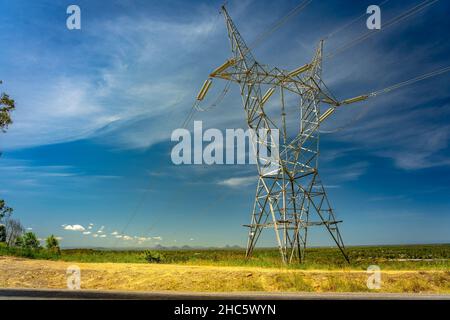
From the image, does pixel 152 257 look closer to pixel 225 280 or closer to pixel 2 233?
pixel 225 280

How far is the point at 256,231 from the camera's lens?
30281 mm

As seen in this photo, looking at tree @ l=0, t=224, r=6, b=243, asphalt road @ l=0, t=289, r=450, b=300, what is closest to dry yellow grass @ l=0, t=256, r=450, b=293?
asphalt road @ l=0, t=289, r=450, b=300

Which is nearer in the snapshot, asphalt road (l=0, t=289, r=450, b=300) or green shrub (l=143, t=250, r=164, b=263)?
asphalt road (l=0, t=289, r=450, b=300)

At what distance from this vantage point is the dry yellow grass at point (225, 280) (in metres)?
16.7

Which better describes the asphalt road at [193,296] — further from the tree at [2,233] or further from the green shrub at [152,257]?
the tree at [2,233]

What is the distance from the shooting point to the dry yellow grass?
16.7 meters

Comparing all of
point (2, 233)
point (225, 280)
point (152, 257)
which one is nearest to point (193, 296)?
point (225, 280)

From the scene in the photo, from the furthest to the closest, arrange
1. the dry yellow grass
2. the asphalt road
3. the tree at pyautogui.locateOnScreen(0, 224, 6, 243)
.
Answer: the tree at pyautogui.locateOnScreen(0, 224, 6, 243) → the dry yellow grass → the asphalt road

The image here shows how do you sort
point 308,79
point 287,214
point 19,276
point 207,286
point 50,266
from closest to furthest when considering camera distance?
point 207,286, point 19,276, point 50,266, point 287,214, point 308,79

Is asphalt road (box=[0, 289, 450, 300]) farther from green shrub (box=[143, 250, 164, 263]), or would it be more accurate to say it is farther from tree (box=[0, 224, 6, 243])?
tree (box=[0, 224, 6, 243])

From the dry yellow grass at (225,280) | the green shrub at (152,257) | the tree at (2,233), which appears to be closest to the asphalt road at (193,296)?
the dry yellow grass at (225,280)
